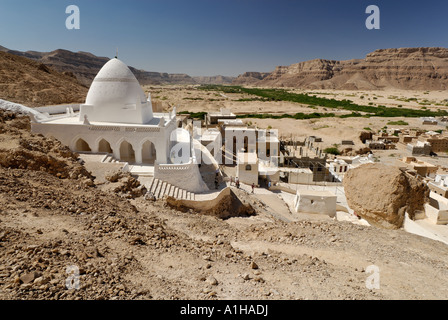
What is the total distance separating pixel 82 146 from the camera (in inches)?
548

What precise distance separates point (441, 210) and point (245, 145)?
14.0 metres

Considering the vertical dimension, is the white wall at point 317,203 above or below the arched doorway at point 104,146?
below

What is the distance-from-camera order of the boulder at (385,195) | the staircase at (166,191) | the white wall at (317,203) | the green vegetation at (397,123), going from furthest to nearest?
the green vegetation at (397,123) < the white wall at (317,203) < the staircase at (166,191) < the boulder at (385,195)

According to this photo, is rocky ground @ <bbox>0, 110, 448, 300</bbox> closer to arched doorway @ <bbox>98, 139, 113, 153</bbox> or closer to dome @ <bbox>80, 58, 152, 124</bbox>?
arched doorway @ <bbox>98, 139, 113, 153</bbox>

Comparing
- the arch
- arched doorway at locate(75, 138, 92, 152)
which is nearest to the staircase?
the arch

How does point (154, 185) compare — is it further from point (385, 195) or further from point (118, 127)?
point (385, 195)

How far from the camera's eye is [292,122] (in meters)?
43.0

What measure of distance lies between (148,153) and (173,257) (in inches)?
383

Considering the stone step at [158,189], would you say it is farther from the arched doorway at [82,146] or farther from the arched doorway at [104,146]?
the arched doorway at [82,146]

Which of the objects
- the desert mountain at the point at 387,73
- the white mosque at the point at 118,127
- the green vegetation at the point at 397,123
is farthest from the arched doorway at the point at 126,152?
the desert mountain at the point at 387,73

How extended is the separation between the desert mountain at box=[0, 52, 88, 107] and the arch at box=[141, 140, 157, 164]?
21.8 m

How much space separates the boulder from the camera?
413 inches

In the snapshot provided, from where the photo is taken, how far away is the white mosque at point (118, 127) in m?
13.1
